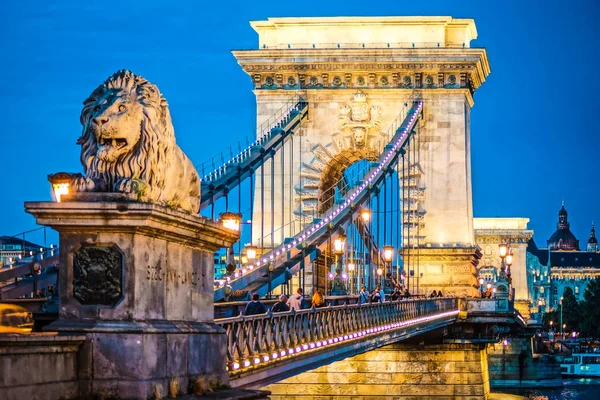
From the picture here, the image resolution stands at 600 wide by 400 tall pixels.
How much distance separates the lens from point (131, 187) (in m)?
14.0

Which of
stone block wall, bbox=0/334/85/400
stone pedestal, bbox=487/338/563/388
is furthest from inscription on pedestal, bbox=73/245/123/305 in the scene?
stone pedestal, bbox=487/338/563/388

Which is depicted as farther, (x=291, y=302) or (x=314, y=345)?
(x=291, y=302)

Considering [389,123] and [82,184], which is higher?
[389,123]

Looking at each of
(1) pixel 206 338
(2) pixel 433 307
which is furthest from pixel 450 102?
(1) pixel 206 338

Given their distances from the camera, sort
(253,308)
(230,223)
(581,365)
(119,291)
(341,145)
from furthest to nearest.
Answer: (581,365) → (341,145) → (230,223) → (253,308) → (119,291)

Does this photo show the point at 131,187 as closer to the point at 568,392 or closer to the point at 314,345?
the point at 314,345

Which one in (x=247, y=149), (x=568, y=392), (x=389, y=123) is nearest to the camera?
(x=247, y=149)

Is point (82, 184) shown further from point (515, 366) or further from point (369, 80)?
point (515, 366)

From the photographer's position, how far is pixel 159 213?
14031 mm

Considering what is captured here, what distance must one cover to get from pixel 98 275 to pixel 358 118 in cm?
5201

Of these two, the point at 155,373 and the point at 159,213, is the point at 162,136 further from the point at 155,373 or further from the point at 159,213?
the point at 155,373

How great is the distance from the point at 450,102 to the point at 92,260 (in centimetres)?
5353

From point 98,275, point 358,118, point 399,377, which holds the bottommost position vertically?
point 399,377

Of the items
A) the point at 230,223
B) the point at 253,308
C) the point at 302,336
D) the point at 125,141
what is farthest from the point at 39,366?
the point at 230,223
